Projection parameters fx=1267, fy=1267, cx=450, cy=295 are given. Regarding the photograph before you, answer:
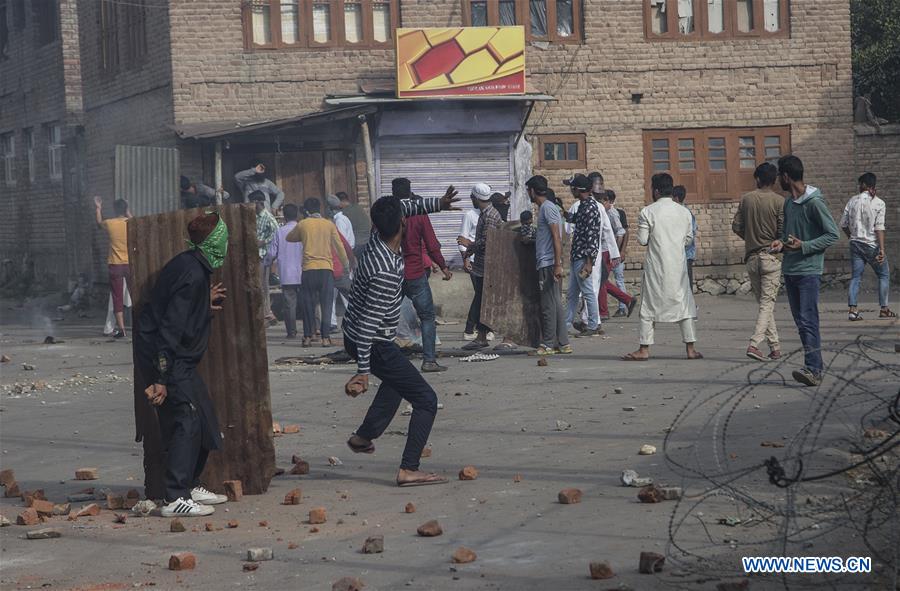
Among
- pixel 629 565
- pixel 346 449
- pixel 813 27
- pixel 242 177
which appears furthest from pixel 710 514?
pixel 813 27

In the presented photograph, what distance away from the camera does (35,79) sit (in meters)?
30.7

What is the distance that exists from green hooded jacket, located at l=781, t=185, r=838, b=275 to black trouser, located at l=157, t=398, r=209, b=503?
547 centimetres

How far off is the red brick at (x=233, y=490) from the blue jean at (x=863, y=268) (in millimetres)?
11086

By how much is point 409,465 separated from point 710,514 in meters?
2.04

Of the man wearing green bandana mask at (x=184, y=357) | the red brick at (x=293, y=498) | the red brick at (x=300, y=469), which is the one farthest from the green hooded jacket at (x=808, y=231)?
the man wearing green bandana mask at (x=184, y=357)

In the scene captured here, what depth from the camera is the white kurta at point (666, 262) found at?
489 inches

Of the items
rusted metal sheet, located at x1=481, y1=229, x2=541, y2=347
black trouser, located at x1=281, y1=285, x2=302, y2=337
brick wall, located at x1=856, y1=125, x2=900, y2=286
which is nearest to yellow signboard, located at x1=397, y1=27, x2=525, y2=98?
black trouser, located at x1=281, y1=285, x2=302, y2=337

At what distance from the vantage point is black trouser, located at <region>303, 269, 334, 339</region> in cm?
1556

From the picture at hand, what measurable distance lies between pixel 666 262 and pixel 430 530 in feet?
22.5

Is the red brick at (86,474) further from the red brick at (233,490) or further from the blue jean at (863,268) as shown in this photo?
the blue jean at (863,268)

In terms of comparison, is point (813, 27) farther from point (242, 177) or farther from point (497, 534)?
point (497, 534)

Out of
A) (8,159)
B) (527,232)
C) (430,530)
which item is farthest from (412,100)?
(430,530)

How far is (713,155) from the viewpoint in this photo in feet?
77.1

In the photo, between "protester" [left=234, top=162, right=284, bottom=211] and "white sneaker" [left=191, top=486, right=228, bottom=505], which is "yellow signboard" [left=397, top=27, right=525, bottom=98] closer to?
"protester" [left=234, top=162, right=284, bottom=211]
